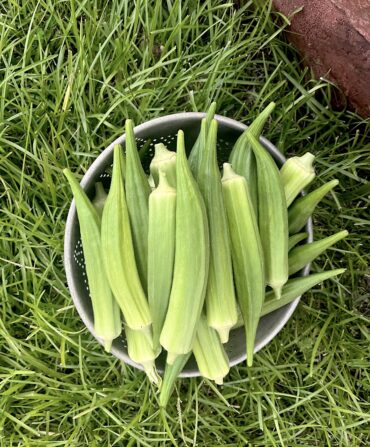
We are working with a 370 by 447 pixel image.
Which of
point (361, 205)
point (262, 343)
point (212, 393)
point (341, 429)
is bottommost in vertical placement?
point (212, 393)

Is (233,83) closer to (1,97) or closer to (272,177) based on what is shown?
(272,177)

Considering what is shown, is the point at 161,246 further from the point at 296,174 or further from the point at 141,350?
the point at 296,174

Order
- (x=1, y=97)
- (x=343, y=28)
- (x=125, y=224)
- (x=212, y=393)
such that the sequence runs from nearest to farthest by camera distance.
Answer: (x=125, y=224), (x=343, y=28), (x=1, y=97), (x=212, y=393)

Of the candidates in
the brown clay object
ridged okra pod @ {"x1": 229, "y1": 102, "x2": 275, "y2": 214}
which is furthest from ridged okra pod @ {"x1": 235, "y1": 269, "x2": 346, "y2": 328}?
the brown clay object

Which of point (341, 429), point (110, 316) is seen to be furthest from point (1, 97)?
point (341, 429)

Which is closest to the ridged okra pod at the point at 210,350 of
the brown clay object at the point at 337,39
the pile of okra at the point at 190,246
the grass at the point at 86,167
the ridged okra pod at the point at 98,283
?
the pile of okra at the point at 190,246

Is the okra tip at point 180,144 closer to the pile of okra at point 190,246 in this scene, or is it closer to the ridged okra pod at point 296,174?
the pile of okra at point 190,246
